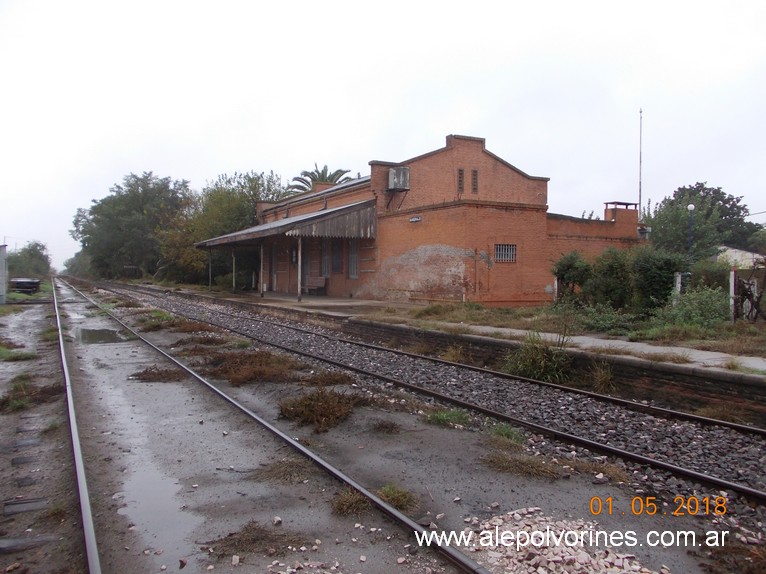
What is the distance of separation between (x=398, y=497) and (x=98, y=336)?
14.7 metres

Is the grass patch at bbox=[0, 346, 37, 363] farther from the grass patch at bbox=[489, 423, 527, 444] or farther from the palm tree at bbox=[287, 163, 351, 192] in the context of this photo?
the palm tree at bbox=[287, 163, 351, 192]

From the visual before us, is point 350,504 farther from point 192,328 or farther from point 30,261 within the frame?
point 30,261

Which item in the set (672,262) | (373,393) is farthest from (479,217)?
(373,393)

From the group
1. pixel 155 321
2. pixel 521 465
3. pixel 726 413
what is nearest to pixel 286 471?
pixel 521 465

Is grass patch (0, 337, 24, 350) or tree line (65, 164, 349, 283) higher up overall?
tree line (65, 164, 349, 283)

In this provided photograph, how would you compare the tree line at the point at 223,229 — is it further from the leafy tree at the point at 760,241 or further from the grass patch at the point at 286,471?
the grass patch at the point at 286,471

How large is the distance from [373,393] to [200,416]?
2625 mm

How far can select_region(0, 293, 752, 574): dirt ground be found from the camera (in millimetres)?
3924

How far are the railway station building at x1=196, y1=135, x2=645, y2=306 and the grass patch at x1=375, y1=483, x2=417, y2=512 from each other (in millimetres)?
16379

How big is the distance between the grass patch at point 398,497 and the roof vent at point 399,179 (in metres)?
23.4

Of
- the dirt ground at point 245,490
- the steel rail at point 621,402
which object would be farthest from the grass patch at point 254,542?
the steel rail at point 621,402

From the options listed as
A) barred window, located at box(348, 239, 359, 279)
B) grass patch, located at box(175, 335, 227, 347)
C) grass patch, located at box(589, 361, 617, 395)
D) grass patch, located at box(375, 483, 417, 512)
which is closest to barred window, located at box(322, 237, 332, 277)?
barred window, located at box(348, 239, 359, 279)

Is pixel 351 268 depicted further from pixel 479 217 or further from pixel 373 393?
pixel 373 393

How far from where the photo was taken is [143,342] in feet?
49.7
